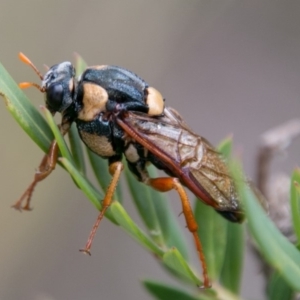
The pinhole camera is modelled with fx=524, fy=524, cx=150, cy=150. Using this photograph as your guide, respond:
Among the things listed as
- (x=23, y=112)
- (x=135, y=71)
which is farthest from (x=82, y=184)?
(x=135, y=71)

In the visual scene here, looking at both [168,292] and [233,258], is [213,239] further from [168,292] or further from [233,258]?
[168,292]

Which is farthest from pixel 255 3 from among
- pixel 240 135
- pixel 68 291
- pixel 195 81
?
pixel 68 291

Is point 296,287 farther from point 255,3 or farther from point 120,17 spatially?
point 255,3

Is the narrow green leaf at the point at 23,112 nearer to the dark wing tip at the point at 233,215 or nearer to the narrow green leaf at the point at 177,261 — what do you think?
the narrow green leaf at the point at 177,261

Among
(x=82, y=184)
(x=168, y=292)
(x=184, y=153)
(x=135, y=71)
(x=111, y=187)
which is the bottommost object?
(x=168, y=292)

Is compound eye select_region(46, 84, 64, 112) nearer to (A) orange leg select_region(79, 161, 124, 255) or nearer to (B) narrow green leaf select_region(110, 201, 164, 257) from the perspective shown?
(A) orange leg select_region(79, 161, 124, 255)

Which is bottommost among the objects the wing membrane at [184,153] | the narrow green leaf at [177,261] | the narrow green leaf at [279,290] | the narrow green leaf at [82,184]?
the narrow green leaf at [177,261]

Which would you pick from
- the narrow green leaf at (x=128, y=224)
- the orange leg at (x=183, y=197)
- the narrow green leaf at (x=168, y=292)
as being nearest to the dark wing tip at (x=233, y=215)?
the orange leg at (x=183, y=197)

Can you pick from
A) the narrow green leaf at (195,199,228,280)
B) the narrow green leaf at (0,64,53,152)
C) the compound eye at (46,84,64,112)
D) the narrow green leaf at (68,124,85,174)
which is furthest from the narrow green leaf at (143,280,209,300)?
the compound eye at (46,84,64,112)
